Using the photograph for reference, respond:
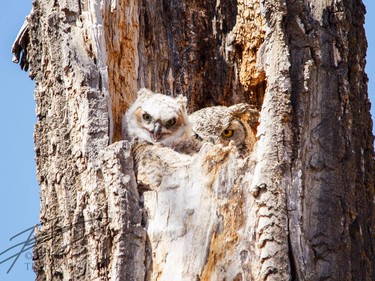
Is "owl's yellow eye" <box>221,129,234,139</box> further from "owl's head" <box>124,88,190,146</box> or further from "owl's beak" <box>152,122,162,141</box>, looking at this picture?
"owl's beak" <box>152,122,162,141</box>

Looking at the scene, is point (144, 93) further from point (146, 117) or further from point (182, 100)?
point (182, 100)

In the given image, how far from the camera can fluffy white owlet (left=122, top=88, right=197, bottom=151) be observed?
4.89 metres

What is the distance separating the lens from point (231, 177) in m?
3.84

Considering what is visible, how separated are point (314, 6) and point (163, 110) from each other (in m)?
1.27

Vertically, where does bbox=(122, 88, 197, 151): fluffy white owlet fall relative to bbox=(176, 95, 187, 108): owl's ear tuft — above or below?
below

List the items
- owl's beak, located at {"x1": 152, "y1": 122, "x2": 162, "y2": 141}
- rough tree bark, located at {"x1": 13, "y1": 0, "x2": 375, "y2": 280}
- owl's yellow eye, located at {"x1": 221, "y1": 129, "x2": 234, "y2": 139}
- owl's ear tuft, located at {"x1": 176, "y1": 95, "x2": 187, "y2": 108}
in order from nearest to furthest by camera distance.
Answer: rough tree bark, located at {"x1": 13, "y1": 0, "x2": 375, "y2": 280} → owl's beak, located at {"x1": 152, "y1": 122, "x2": 162, "y2": 141} → owl's ear tuft, located at {"x1": 176, "y1": 95, "x2": 187, "y2": 108} → owl's yellow eye, located at {"x1": 221, "y1": 129, "x2": 234, "y2": 139}

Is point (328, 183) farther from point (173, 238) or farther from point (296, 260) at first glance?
point (173, 238)

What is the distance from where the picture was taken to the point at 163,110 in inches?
197

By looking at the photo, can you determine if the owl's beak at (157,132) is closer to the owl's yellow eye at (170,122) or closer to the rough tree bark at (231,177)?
the owl's yellow eye at (170,122)

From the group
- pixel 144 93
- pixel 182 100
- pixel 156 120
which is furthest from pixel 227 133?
pixel 144 93

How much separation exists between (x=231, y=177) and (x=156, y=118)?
129 centimetres

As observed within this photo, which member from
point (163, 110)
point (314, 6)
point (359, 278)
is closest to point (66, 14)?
point (163, 110)

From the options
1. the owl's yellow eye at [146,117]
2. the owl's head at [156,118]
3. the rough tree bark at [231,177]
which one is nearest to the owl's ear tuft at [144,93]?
the owl's head at [156,118]

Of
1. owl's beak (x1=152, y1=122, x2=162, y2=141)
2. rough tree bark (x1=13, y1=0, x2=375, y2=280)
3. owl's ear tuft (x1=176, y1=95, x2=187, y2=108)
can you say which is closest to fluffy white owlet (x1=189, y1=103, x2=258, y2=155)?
owl's ear tuft (x1=176, y1=95, x2=187, y2=108)
